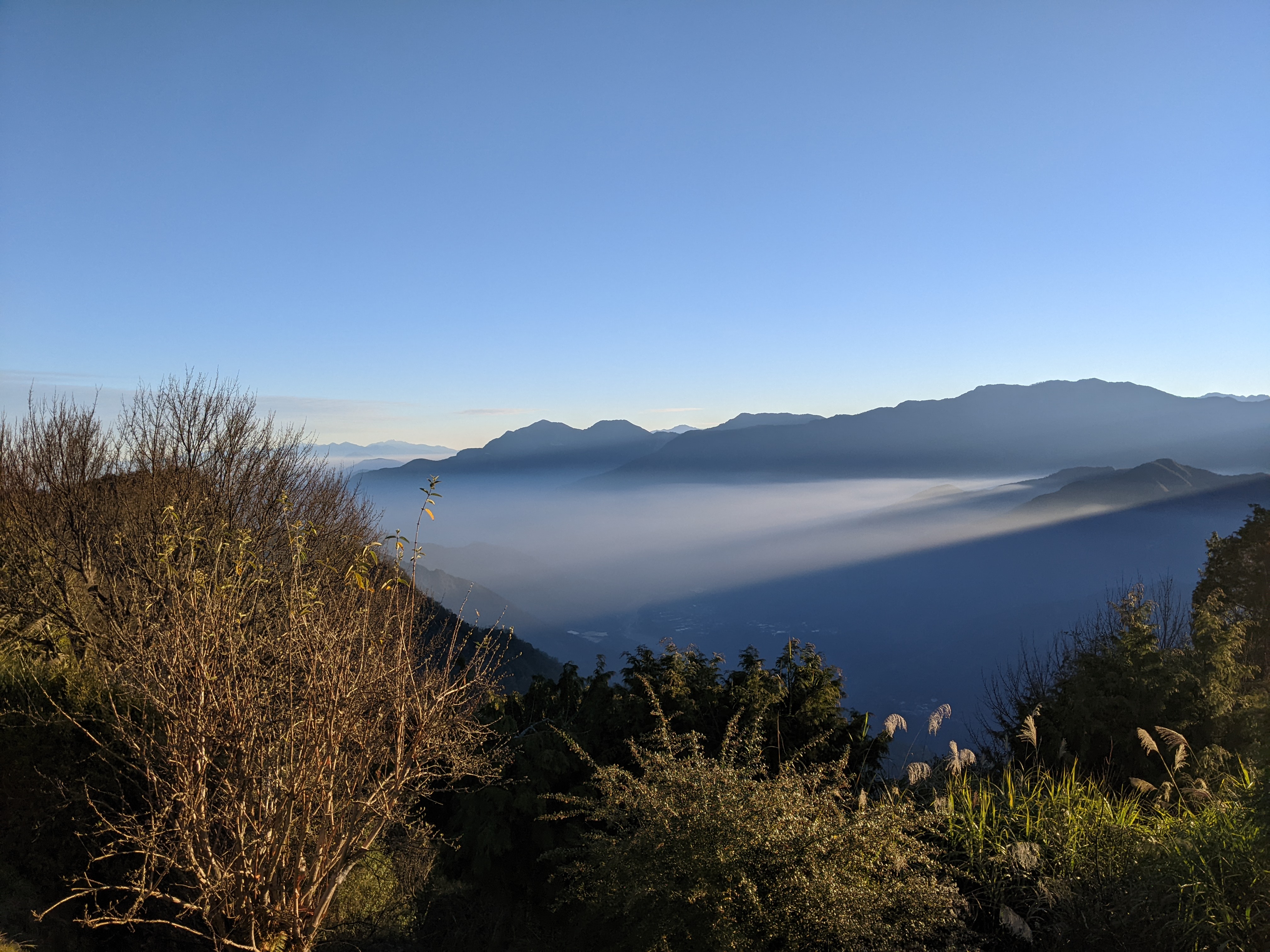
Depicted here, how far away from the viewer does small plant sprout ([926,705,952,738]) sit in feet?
21.8

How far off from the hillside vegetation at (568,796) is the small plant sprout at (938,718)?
118 mm

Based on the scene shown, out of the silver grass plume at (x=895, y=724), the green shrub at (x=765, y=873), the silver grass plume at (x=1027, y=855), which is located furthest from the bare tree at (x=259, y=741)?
the silver grass plume at (x=1027, y=855)

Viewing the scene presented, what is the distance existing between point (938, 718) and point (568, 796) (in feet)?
13.8

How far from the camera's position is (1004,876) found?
5762 mm

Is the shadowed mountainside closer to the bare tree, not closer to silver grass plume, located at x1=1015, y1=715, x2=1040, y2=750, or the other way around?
silver grass plume, located at x1=1015, y1=715, x2=1040, y2=750

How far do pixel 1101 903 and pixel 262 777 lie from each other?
661cm

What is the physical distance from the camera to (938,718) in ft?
23.2

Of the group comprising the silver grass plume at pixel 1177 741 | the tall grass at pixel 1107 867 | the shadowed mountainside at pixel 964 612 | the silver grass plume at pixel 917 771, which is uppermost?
the silver grass plume at pixel 1177 741

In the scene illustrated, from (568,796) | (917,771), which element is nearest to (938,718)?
(917,771)

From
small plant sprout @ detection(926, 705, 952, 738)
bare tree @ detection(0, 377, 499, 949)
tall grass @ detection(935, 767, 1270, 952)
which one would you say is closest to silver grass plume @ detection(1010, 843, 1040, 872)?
tall grass @ detection(935, 767, 1270, 952)

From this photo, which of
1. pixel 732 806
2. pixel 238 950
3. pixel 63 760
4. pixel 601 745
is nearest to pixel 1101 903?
pixel 732 806

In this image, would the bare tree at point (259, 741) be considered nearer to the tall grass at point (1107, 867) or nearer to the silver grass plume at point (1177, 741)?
the tall grass at point (1107, 867)

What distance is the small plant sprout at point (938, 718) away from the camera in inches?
261

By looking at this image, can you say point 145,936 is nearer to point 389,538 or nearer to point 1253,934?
point 389,538
